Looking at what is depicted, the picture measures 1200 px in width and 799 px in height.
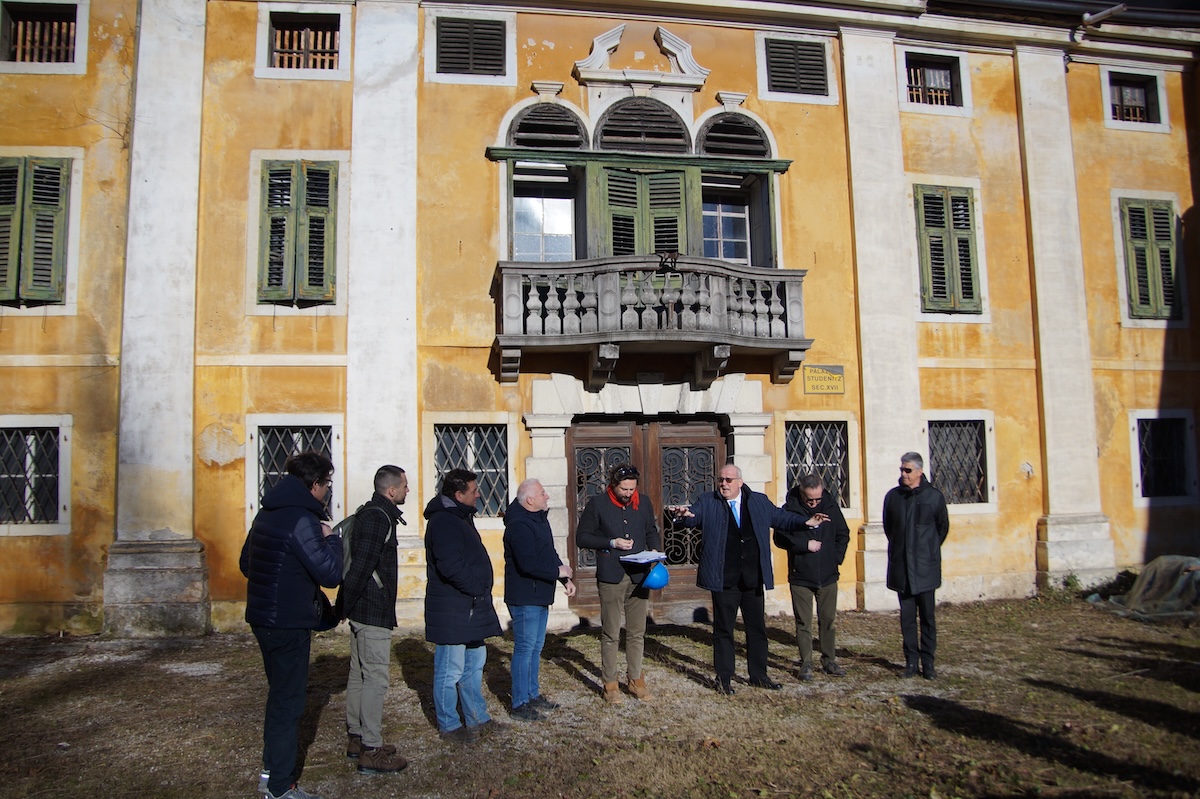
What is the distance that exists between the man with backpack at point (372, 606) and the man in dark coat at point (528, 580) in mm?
1073

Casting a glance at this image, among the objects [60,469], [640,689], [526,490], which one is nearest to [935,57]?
[526,490]

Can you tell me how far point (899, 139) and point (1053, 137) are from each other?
238 cm

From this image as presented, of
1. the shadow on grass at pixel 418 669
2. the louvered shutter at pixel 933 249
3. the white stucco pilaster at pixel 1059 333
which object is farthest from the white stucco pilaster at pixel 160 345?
the white stucco pilaster at pixel 1059 333

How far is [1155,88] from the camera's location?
13.1m

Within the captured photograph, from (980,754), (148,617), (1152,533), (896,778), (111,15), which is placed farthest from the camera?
(1152,533)

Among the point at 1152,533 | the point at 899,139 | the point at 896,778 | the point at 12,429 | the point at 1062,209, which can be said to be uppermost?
the point at 899,139

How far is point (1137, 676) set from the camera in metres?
7.73

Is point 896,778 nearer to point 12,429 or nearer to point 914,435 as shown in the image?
point 914,435

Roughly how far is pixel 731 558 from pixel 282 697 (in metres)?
3.64

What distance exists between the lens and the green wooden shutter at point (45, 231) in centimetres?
1030

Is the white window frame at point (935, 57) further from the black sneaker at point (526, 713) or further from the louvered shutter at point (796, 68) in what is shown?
the black sneaker at point (526, 713)

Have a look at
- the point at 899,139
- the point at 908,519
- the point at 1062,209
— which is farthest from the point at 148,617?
the point at 1062,209

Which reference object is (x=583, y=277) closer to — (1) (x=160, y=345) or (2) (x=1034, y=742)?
(1) (x=160, y=345)

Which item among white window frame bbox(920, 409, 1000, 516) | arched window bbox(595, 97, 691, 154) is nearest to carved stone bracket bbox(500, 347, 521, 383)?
arched window bbox(595, 97, 691, 154)
